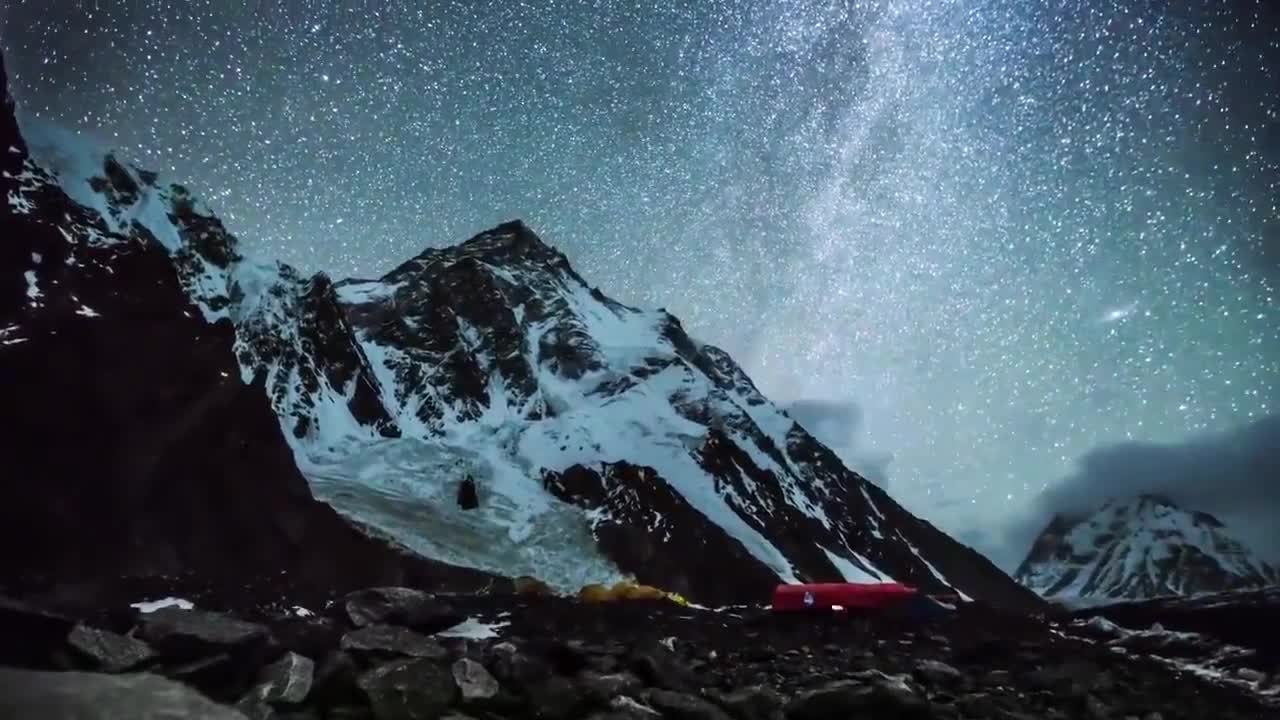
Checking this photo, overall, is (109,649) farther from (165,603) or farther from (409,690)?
(165,603)

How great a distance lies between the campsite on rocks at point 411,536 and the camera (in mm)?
7855

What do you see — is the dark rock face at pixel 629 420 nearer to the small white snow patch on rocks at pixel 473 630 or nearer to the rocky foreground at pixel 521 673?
the small white snow patch on rocks at pixel 473 630

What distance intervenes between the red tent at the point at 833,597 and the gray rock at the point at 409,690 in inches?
636

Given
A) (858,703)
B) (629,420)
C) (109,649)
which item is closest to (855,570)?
(629,420)

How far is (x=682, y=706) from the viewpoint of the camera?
739 cm

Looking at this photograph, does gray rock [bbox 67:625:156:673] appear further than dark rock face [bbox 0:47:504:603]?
No

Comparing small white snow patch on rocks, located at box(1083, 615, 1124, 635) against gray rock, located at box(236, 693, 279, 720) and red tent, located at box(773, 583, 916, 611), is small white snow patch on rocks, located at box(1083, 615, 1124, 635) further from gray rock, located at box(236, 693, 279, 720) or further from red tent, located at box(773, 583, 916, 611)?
gray rock, located at box(236, 693, 279, 720)

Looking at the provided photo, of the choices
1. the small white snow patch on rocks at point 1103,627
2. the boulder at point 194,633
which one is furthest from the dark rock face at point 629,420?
the boulder at point 194,633

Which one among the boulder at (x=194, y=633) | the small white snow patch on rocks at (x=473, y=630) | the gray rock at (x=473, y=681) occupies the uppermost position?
the gray rock at (x=473, y=681)

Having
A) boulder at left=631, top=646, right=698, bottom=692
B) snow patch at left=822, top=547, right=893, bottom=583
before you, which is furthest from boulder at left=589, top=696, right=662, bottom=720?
snow patch at left=822, top=547, right=893, bottom=583

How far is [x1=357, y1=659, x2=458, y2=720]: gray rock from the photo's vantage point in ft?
21.2

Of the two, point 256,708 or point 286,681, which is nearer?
point 256,708

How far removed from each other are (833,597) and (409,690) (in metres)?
18.0

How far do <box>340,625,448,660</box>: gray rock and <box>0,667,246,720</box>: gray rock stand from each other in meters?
3.59
